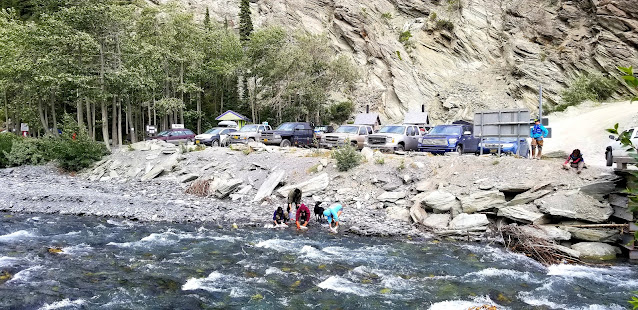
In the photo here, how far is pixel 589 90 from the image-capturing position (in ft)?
155

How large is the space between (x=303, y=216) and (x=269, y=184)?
5172 millimetres

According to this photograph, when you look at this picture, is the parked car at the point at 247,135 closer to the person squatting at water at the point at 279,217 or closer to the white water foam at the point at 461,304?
the person squatting at water at the point at 279,217

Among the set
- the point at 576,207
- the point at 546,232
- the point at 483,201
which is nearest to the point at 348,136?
the point at 483,201

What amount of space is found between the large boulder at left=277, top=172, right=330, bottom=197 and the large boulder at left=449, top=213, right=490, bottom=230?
256 inches

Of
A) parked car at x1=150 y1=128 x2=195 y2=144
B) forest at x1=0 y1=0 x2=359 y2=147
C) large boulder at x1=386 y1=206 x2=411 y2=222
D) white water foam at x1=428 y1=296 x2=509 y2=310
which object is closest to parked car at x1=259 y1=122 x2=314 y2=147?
parked car at x1=150 y1=128 x2=195 y2=144

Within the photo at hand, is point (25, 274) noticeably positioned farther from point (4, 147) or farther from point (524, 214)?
point (4, 147)

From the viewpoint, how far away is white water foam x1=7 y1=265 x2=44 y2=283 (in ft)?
29.6

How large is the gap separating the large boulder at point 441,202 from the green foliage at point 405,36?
5355 cm

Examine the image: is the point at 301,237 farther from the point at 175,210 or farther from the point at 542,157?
the point at 542,157

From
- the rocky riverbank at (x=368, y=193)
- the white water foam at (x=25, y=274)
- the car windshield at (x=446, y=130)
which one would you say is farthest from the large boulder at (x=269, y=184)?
the white water foam at (x=25, y=274)

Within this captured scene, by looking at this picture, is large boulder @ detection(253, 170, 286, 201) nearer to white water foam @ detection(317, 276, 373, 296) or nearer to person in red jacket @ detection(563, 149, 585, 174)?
white water foam @ detection(317, 276, 373, 296)

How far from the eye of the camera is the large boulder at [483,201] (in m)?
14.8

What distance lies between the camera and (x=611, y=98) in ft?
151

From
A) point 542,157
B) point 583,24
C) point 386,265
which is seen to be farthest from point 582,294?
point 583,24
